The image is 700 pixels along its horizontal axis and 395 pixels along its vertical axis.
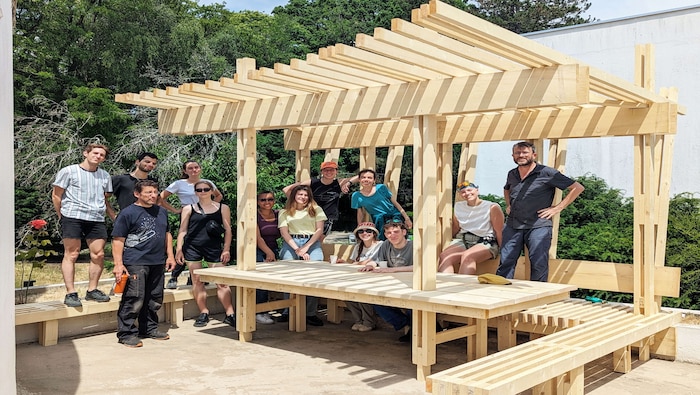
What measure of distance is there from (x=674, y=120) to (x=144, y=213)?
4.63 metres

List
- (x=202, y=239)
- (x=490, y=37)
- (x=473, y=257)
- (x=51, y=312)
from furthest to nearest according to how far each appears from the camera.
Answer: (x=202, y=239) → (x=473, y=257) → (x=51, y=312) → (x=490, y=37)

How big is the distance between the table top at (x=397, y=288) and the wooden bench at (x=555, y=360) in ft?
1.00

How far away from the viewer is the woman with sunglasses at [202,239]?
7109mm

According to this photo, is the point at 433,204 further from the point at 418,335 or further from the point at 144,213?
the point at 144,213

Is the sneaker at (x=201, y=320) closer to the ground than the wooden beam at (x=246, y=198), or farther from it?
closer to the ground

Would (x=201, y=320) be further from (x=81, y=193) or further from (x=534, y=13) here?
(x=534, y=13)

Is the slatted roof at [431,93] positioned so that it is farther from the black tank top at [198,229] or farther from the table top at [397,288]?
the table top at [397,288]

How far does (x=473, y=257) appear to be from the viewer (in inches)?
255

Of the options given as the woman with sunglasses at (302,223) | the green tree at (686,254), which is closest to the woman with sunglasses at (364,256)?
the woman with sunglasses at (302,223)

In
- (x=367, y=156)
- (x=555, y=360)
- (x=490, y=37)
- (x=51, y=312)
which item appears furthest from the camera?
(x=367, y=156)

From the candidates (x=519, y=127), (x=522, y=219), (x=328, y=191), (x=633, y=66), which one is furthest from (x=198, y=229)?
(x=633, y=66)

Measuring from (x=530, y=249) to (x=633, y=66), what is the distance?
32.0ft

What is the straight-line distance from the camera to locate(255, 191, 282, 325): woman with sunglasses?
7363 mm

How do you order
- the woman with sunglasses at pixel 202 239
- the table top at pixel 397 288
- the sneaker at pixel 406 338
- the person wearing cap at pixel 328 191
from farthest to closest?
the person wearing cap at pixel 328 191
the woman with sunglasses at pixel 202 239
the sneaker at pixel 406 338
the table top at pixel 397 288
